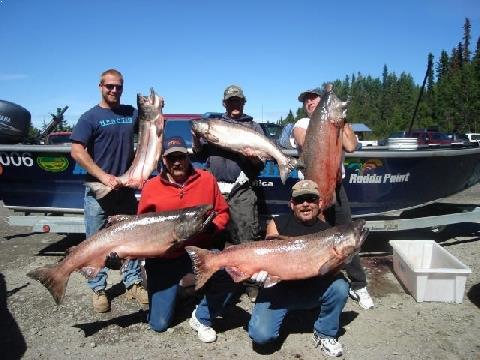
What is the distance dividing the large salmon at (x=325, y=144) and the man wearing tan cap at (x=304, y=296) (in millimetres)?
191

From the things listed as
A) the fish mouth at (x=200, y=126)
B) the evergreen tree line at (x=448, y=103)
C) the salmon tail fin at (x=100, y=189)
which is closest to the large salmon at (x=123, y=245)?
the salmon tail fin at (x=100, y=189)

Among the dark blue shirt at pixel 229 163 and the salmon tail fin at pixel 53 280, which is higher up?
the dark blue shirt at pixel 229 163

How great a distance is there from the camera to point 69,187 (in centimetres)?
598

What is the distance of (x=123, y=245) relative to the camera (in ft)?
12.0

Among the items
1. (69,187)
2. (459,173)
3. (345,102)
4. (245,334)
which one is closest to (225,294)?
(245,334)

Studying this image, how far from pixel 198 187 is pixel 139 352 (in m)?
1.57

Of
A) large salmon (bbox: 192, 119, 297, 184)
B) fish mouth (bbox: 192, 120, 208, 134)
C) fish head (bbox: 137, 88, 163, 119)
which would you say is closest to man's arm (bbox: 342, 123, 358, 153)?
large salmon (bbox: 192, 119, 297, 184)

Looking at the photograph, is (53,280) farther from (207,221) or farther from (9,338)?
(207,221)

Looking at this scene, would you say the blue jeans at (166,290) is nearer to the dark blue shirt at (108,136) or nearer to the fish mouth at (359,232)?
the dark blue shirt at (108,136)

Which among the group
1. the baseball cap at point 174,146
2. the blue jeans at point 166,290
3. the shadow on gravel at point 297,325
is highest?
the baseball cap at point 174,146

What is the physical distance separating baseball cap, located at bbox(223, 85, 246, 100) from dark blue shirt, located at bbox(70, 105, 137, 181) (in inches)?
40.7

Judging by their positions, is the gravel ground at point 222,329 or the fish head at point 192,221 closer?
the fish head at point 192,221

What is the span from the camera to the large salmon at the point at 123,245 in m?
3.62

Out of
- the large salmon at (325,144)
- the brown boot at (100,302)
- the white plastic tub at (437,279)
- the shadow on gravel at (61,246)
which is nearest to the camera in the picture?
the large salmon at (325,144)
